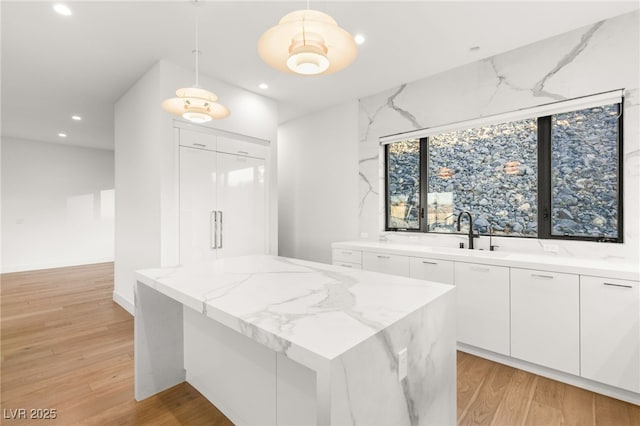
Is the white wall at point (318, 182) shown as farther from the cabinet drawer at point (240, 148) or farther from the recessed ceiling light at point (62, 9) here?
the recessed ceiling light at point (62, 9)

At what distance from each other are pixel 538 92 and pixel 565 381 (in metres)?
2.40

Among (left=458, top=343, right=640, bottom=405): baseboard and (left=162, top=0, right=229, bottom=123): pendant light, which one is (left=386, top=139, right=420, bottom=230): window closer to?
(left=458, top=343, right=640, bottom=405): baseboard

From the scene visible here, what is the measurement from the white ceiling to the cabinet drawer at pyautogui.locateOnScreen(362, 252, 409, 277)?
6.68ft

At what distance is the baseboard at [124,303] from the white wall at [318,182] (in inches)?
93.6

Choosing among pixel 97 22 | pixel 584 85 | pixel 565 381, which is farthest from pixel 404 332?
pixel 97 22

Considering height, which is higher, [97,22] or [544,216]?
[97,22]

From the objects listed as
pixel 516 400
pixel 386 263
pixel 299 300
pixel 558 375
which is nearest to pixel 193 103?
pixel 299 300

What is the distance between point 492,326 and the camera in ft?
8.09

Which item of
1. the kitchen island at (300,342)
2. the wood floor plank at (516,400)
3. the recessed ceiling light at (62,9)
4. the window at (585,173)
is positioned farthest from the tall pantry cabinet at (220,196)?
the window at (585,173)

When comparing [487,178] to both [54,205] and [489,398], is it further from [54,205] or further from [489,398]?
[54,205]

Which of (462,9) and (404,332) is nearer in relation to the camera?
(404,332)

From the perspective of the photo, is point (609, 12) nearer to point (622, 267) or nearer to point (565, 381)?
point (622, 267)

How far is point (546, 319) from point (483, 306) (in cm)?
42

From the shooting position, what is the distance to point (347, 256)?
11.5 feet
